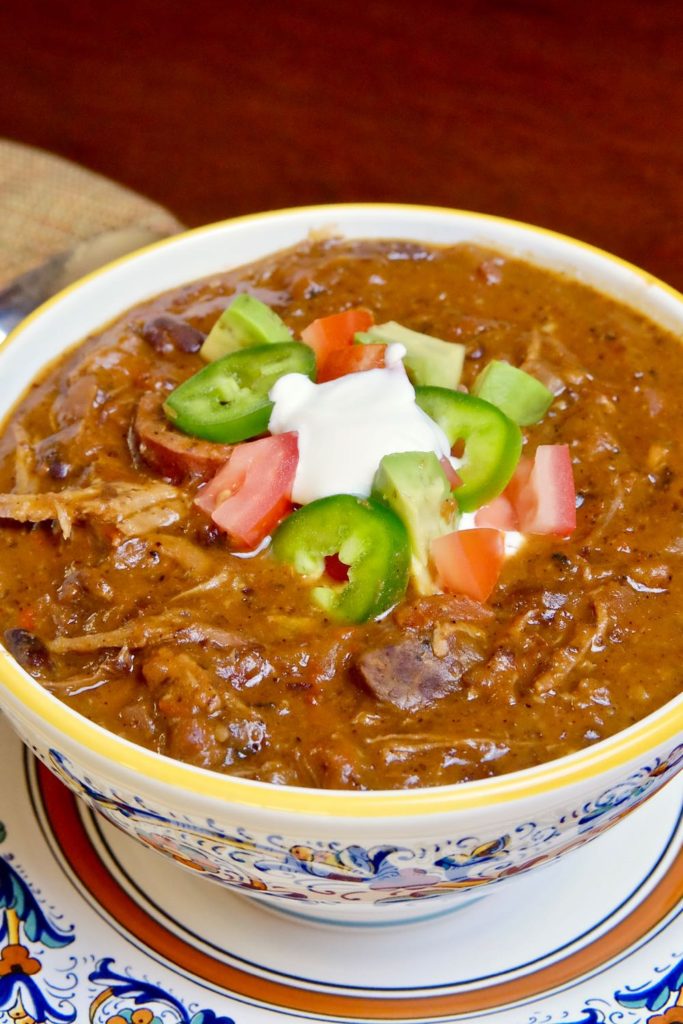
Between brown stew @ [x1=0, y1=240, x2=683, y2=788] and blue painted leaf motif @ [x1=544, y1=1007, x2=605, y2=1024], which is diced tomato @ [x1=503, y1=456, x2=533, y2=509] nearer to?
brown stew @ [x1=0, y1=240, x2=683, y2=788]

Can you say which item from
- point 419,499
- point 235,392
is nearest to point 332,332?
point 235,392

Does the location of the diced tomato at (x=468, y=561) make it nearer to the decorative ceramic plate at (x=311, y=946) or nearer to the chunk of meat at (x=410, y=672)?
the chunk of meat at (x=410, y=672)

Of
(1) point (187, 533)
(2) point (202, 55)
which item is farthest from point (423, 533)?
(2) point (202, 55)

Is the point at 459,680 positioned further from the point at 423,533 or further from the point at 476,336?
the point at 476,336

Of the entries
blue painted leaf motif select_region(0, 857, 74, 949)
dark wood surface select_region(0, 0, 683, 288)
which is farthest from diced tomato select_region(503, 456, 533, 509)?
dark wood surface select_region(0, 0, 683, 288)

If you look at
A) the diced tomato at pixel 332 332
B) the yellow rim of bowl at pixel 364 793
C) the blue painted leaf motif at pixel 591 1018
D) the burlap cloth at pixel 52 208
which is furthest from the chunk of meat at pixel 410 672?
the burlap cloth at pixel 52 208

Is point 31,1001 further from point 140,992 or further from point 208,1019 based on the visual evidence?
point 208,1019
